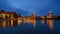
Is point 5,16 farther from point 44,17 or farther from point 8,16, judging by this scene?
point 44,17

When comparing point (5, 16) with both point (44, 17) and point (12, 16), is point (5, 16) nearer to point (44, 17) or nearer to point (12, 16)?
point (12, 16)

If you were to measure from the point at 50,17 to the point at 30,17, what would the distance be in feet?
39.3

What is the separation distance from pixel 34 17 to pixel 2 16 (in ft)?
52.2

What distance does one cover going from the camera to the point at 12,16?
5375 cm

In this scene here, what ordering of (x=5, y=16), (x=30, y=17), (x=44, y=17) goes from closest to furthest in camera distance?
(x=5, y=16) → (x=30, y=17) → (x=44, y=17)

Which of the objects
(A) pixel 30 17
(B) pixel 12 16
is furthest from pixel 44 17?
(B) pixel 12 16

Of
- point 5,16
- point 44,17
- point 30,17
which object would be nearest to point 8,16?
point 5,16

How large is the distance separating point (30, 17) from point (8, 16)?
11.7 meters

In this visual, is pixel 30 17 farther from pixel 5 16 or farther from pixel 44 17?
pixel 5 16

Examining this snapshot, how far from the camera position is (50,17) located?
67625 mm

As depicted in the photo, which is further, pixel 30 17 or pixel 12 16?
pixel 30 17

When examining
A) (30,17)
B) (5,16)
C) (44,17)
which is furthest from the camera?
(44,17)

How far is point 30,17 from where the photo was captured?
61.5 meters

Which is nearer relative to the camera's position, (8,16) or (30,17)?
(8,16)
